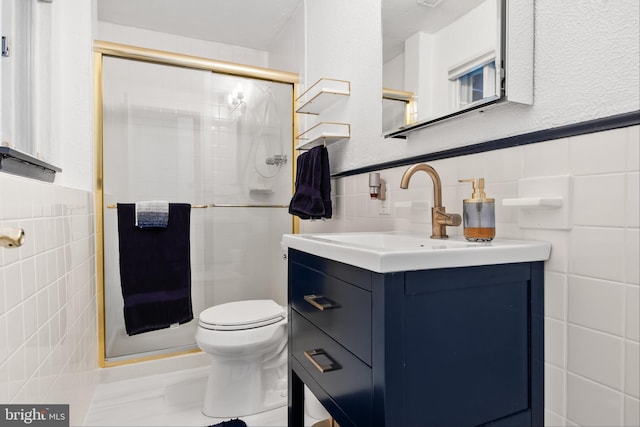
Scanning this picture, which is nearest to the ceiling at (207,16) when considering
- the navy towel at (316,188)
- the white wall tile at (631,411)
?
the navy towel at (316,188)

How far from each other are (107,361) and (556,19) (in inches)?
93.7

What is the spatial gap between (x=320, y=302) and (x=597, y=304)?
0.59m

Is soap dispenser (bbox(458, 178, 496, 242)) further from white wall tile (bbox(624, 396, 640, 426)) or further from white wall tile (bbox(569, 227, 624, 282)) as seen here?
white wall tile (bbox(624, 396, 640, 426))

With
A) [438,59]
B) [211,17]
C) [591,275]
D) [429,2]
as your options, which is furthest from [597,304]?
[211,17]

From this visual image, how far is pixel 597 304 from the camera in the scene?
2.41ft

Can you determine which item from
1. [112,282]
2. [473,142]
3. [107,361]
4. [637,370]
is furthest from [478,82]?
[107,361]

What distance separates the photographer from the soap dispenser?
89 centimetres

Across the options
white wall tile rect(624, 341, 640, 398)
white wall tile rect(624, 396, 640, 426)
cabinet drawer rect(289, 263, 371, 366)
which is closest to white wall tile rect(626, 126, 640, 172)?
white wall tile rect(624, 341, 640, 398)

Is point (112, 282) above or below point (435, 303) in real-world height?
below

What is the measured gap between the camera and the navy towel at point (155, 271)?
1.83m

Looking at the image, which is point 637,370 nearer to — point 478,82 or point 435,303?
point 435,303

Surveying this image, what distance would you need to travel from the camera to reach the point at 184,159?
2.19 meters

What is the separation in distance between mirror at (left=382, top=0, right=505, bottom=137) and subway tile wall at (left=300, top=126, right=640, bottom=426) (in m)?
0.20

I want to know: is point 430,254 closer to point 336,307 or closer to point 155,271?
point 336,307
